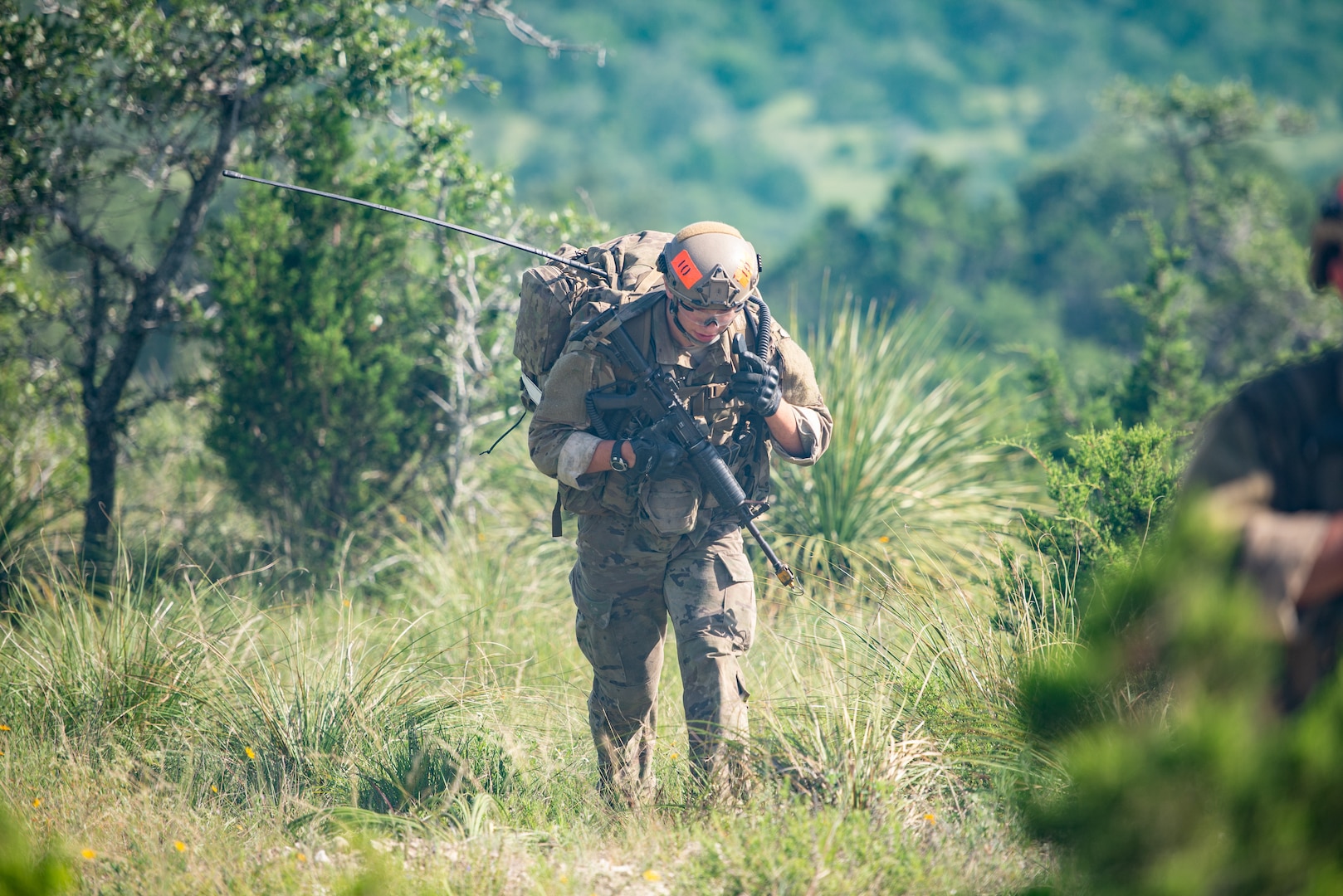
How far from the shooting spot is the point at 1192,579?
5.62 feet

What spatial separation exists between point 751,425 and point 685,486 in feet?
1.22

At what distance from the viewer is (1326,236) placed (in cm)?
215

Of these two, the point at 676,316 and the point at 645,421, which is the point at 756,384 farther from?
the point at 645,421

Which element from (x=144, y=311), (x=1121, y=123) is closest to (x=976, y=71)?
(x=1121, y=123)

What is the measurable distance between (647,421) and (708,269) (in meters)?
0.65

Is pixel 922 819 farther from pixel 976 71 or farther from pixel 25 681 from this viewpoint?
pixel 976 71

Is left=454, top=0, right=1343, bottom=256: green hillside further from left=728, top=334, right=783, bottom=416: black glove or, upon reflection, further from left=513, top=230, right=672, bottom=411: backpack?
left=728, top=334, right=783, bottom=416: black glove

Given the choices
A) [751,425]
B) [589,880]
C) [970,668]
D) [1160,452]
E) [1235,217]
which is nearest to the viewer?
[589,880]

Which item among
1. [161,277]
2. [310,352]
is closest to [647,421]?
[310,352]

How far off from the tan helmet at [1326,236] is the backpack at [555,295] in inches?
81.4

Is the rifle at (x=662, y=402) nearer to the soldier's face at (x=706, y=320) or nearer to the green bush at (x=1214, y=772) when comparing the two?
the soldier's face at (x=706, y=320)

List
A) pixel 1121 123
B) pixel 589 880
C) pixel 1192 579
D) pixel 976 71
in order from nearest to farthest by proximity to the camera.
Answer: pixel 1192 579
pixel 589 880
pixel 1121 123
pixel 976 71

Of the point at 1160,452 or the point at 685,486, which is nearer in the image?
the point at 685,486

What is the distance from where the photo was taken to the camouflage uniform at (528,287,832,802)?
3697 millimetres
